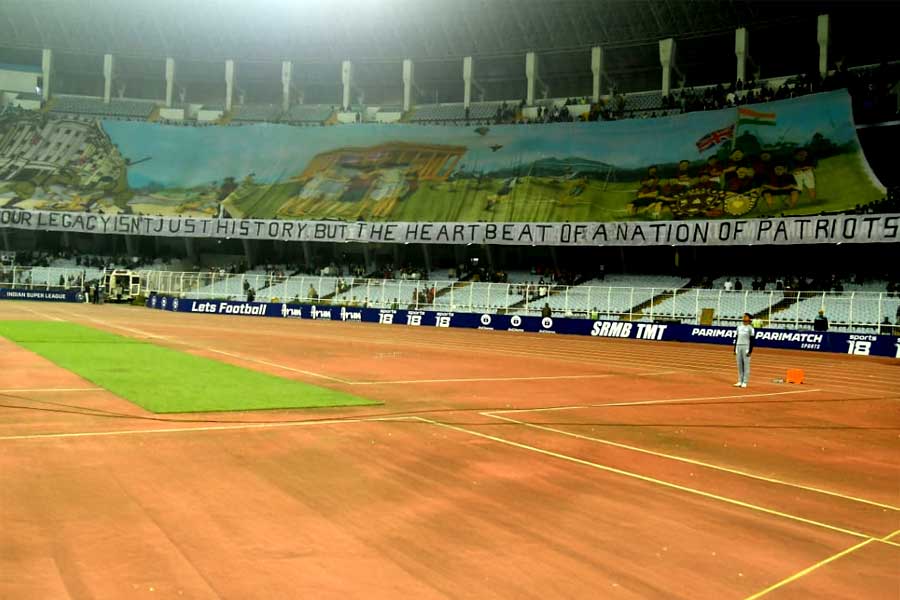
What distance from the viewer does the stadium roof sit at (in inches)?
2229

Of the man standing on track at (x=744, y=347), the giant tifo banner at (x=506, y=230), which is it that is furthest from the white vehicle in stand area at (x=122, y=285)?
the man standing on track at (x=744, y=347)

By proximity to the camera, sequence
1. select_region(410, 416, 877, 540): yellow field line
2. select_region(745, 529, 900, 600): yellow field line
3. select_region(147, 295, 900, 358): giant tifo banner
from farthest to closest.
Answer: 1. select_region(147, 295, 900, 358): giant tifo banner
2. select_region(410, 416, 877, 540): yellow field line
3. select_region(745, 529, 900, 600): yellow field line

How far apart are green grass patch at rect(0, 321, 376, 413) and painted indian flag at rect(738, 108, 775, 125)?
44.4m

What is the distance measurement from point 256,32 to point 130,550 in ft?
232

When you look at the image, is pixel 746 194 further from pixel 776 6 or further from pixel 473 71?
pixel 473 71

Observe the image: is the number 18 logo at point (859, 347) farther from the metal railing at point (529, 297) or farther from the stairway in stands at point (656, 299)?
the stairway in stands at point (656, 299)

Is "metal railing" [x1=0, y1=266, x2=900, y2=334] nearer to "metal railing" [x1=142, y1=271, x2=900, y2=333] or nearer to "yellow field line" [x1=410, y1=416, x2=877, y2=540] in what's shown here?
"metal railing" [x1=142, y1=271, x2=900, y2=333]

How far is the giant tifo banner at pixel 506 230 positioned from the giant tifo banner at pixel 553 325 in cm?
740

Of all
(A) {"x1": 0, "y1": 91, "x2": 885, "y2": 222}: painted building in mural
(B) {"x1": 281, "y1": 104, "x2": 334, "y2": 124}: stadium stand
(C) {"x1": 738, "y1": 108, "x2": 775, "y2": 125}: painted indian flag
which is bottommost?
(A) {"x1": 0, "y1": 91, "x2": 885, "y2": 222}: painted building in mural

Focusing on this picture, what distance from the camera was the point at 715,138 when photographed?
171 ft

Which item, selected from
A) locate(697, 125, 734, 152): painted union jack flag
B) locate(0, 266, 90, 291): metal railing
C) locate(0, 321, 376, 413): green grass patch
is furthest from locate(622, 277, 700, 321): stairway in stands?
locate(0, 266, 90, 291): metal railing

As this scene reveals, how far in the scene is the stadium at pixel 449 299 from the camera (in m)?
5.64

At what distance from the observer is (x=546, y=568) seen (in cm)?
510

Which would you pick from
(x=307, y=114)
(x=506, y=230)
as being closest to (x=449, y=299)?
(x=506, y=230)
